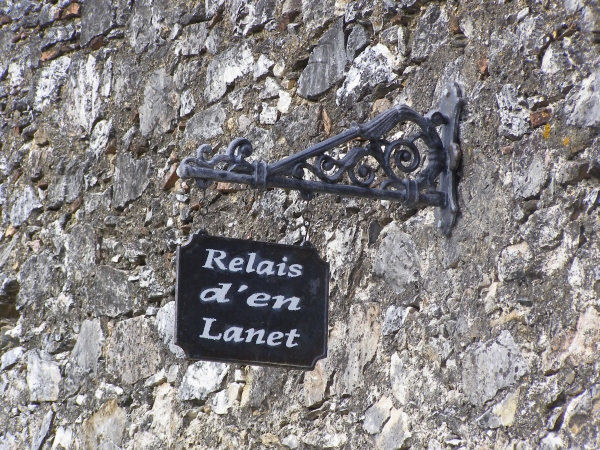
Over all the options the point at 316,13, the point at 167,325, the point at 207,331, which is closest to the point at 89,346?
the point at 167,325

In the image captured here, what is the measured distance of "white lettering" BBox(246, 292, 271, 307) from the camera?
2.61 m

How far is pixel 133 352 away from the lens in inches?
169

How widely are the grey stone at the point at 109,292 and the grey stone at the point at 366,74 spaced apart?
1454mm

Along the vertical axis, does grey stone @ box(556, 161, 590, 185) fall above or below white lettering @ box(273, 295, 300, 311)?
above

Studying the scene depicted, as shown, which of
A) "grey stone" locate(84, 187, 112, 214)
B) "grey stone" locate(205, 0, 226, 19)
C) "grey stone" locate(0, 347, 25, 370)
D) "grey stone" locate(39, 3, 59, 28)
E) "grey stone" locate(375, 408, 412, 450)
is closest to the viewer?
"grey stone" locate(375, 408, 412, 450)

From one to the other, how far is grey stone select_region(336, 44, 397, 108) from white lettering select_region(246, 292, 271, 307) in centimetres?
99

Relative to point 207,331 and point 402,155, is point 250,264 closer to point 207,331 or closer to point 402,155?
point 207,331

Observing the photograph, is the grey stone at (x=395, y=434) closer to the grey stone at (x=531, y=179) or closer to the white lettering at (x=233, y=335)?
the white lettering at (x=233, y=335)

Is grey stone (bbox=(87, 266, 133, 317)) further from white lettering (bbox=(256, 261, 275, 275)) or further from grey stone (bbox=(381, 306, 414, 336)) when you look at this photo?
white lettering (bbox=(256, 261, 275, 275))

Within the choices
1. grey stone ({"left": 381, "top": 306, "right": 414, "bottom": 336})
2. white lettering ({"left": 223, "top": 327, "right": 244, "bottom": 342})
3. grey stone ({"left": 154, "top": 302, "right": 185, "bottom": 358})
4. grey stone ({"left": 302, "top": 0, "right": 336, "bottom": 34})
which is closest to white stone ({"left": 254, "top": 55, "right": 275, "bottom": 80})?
grey stone ({"left": 302, "top": 0, "right": 336, "bottom": 34})

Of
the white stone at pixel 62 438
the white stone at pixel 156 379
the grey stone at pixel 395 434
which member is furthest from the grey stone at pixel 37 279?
the grey stone at pixel 395 434

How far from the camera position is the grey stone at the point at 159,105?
4395 millimetres

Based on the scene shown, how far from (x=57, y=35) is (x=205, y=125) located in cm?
160

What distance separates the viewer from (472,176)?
2826 mm
